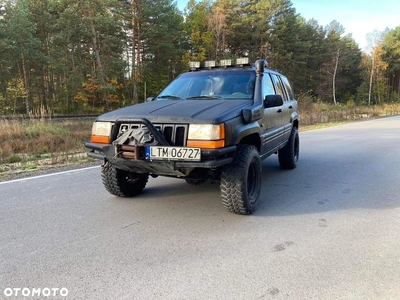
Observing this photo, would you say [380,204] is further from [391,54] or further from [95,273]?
[391,54]

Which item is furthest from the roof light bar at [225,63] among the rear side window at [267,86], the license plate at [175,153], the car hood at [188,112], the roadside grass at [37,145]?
the roadside grass at [37,145]

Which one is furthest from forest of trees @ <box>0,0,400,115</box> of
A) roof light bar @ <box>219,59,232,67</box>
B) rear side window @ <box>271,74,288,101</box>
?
roof light bar @ <box>219,59,232,67</box>

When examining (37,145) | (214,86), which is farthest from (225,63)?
(37,145)

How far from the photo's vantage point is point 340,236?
10.1 feet

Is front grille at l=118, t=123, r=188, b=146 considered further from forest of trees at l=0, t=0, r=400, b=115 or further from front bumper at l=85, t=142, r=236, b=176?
forest of trees at l=0, t=0, r=400, b=115

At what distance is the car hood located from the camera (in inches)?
124

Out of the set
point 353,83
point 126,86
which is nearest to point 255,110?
point 126,86

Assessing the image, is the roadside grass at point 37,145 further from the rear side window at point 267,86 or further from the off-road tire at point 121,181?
the rear side window at point 267,86

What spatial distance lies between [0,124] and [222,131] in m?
10.5

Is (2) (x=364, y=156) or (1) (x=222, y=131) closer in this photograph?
(1) (x=222, y=131)

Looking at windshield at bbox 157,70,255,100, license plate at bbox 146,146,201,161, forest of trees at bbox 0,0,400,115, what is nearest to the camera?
license plate at bbox 146,146,201,161

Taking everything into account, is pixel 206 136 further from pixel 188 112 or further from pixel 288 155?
pixel 288 155

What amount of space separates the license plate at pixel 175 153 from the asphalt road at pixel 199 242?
79cm

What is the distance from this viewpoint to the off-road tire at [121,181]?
4.00 meters
